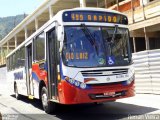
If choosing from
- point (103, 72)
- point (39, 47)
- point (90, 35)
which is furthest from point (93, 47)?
point (39, 47)

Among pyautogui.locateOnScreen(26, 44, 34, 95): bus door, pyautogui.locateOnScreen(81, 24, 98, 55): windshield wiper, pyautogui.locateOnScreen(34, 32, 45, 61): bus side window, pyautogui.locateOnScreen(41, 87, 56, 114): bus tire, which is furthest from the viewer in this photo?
pyautogui.locateOnScreen(26, 44, 34, 95): bus door

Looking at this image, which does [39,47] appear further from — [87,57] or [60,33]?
[87,57]

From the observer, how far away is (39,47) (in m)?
12.5

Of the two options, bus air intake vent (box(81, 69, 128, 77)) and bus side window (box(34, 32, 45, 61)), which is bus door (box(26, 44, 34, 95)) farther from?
bus air intake vent (box(81, 69, 128, 77))

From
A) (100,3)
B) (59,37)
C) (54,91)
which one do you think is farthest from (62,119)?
(100,3)

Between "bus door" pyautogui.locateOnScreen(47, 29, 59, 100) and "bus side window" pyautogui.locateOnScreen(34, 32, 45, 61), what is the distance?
681mm

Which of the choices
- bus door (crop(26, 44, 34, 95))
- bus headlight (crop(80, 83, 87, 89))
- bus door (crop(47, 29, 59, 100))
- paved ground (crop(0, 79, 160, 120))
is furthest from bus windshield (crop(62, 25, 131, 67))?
bus door (crop(26, 44, 34, 95))

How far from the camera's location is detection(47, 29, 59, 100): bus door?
34.6 ft

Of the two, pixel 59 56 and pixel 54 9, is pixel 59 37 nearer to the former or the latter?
pixel 59 56

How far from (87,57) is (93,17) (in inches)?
52.6

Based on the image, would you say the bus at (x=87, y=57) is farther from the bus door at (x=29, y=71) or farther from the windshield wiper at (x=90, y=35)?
the bus door at (x=29, y=71)

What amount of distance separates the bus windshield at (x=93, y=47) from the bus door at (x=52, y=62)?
0.68 meters

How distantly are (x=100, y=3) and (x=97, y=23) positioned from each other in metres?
19.3

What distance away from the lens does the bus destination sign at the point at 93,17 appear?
1009 centimetres
